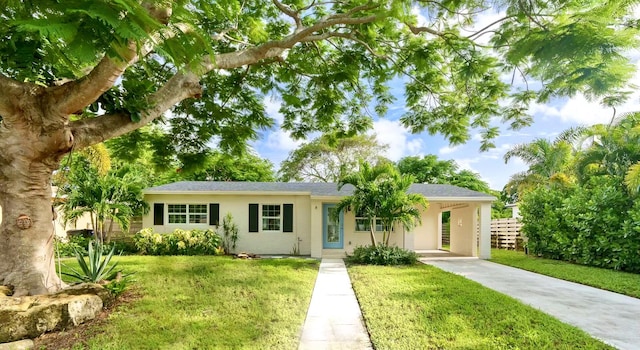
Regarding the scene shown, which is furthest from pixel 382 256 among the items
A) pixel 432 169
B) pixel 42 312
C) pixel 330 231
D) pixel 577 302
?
pixel 432 169

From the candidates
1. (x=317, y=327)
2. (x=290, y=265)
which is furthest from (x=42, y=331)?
(x=290, y=265)

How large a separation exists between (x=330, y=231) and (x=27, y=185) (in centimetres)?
1063

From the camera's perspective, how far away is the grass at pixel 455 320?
4.45m

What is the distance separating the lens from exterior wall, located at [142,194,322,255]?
583 inches

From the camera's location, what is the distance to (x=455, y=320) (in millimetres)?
5293

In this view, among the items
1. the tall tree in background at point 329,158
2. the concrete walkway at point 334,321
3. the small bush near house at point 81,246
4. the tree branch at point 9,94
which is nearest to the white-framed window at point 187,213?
the small bush near house at point 81,246

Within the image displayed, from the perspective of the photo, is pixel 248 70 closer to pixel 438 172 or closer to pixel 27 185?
pixel 27 185

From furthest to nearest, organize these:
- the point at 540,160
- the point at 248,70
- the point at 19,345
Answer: the point at 540,160
the point at 248,70
the point at 19,345

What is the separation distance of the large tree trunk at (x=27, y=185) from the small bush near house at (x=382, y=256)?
8.39 meters

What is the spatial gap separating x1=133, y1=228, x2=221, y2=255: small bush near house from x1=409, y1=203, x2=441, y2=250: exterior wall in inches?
386

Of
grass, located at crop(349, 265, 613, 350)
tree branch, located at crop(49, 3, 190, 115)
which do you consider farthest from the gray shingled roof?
tree branch, located at crop(49, 3, 190, 115)

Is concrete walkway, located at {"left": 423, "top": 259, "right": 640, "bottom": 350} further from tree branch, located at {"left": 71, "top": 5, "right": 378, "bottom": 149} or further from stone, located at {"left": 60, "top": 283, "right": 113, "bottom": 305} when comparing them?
stone, located at {"left": 60, "top": 283, "right": 113, "bottom": 305}

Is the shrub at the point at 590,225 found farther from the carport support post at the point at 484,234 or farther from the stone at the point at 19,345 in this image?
the stone at the point at 19,345

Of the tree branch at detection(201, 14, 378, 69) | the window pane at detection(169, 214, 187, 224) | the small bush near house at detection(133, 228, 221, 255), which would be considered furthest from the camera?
the window pane at detection(169, 214, 187, 224)
